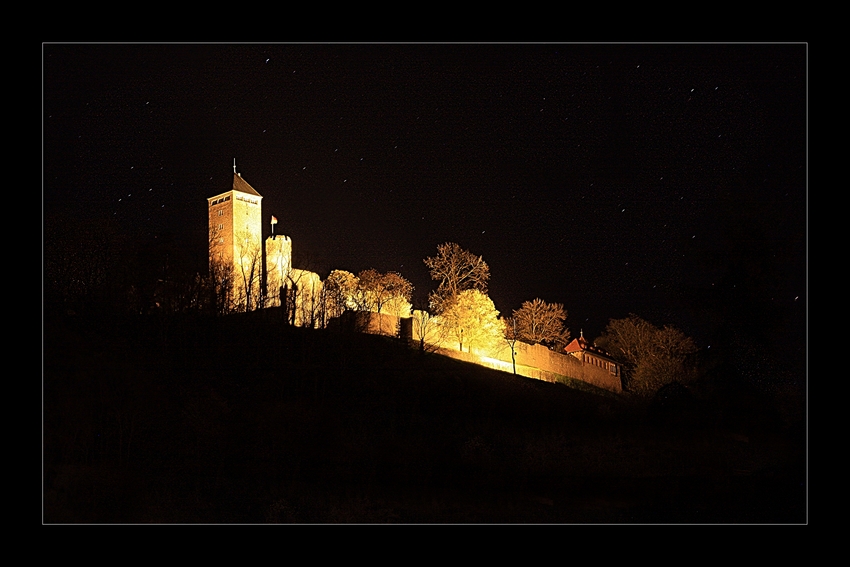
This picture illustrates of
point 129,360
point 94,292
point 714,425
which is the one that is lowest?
point 714,425

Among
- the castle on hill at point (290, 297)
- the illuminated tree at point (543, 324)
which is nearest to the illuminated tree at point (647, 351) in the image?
the castle on hill at point (290, 297)

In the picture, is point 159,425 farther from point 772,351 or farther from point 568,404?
point 772,351

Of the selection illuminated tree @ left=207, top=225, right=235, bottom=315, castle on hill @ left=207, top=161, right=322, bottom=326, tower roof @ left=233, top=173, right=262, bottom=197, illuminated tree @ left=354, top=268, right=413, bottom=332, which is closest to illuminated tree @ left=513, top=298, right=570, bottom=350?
illuminated tree @ left=354, top=268, right=413, bottom=332

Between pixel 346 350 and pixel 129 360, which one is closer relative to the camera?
pixel 129 360

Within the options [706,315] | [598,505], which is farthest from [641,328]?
[598,505]

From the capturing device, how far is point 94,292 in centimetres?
1852

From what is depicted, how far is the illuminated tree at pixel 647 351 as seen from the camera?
1908cm

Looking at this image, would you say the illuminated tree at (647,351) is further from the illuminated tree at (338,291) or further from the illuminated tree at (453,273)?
the illuminated tree at (338,291)

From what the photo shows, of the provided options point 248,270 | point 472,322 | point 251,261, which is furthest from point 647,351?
point 251,261

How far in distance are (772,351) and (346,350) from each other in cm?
1042

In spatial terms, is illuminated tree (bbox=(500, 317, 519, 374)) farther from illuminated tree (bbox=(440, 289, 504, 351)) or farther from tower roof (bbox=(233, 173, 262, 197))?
tower roof (bbox=(233, 173, 262, 197))

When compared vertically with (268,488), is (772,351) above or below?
above

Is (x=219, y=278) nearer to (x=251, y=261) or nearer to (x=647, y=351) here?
(x=251, y=261)

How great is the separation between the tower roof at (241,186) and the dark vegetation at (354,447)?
1415 cm
